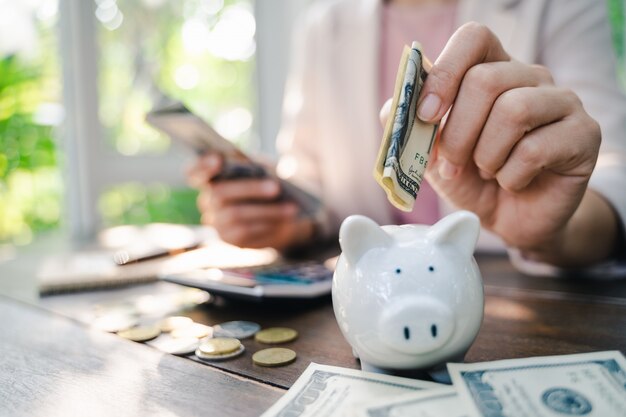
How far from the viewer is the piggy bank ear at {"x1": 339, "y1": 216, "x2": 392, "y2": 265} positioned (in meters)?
0.54

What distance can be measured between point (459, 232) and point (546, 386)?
0.17 metres

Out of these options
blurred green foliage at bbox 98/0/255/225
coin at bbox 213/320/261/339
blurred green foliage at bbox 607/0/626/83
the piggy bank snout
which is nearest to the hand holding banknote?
the piggy bank snout

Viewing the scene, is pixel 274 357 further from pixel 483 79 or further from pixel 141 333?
pixel 483 79

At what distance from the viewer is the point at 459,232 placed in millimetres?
549

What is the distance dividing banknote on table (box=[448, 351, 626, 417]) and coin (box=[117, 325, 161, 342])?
0.43 metres

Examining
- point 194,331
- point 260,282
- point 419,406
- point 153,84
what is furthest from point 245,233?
point 153,84

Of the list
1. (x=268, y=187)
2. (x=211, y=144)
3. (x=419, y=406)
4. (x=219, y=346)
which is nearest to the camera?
(x=419, y=406)

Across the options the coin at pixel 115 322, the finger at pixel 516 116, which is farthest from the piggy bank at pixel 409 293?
the coin at pixel 115 322

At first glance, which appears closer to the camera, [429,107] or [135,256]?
[429,107]

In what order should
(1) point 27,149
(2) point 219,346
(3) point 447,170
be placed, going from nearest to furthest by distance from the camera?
1. (2) point 219,346
2. (3) point 447,170
3. (1) point 27,149

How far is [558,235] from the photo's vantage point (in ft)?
3.17

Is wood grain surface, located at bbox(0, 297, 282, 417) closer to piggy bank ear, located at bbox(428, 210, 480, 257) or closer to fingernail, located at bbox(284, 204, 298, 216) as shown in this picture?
piggy bank ear, located at bbox(428, 210, 480, 257)

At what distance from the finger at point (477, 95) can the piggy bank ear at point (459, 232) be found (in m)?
0.19

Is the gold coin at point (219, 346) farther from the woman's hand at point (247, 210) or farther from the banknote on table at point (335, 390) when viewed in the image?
the woman's hand at point (247, 210)
